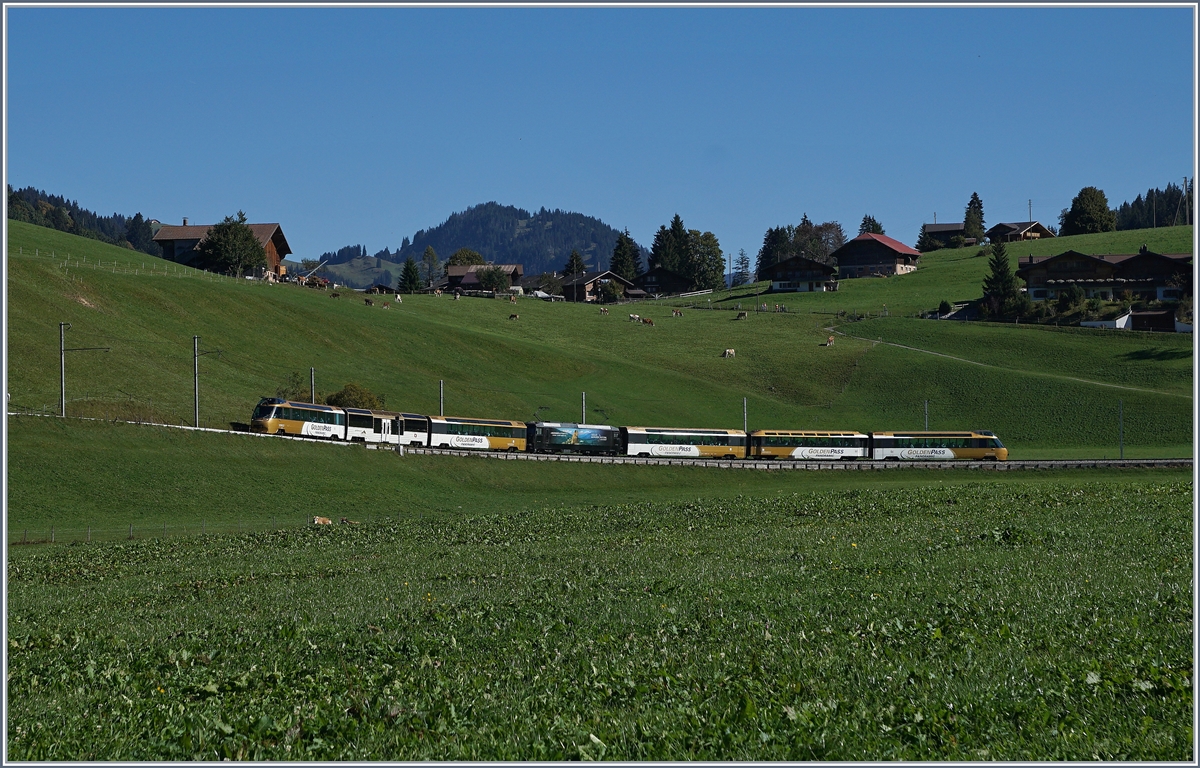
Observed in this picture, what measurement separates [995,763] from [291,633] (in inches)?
553

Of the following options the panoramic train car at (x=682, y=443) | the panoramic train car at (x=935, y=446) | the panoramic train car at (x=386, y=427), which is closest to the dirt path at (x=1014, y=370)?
the panoramic train car at (x=935, y=446)

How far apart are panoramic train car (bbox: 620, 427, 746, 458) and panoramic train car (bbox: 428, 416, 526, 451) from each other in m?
9.80

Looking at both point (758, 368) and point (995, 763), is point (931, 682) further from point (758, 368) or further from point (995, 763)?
point (758, 368)

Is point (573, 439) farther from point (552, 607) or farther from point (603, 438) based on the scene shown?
Answer: point (552, 607)

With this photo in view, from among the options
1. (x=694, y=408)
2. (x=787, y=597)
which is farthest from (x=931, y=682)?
(x=694, y=408)

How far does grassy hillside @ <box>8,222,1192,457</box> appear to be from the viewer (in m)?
100

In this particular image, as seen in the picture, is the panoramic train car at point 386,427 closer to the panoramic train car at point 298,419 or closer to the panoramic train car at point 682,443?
the panoramic train car at point 298,419

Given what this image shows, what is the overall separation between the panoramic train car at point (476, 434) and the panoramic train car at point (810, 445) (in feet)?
74.1

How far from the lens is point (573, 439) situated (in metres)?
94.4

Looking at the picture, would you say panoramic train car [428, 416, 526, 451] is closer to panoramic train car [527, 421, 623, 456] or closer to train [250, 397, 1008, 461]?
train [250, 397, 1008, 461]

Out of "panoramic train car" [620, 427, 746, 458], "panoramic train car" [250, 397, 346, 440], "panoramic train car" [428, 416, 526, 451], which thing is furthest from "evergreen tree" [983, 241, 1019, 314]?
"panoramic train car" [250, 397, 346, 440]

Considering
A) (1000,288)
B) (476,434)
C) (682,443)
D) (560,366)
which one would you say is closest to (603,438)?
(682,443)

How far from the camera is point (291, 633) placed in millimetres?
21016

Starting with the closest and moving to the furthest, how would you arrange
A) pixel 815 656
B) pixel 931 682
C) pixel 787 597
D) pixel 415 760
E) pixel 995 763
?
pixel 995 763, pixel 415 760, pixel 931 682, pixel 815 656, pixel 787 597
